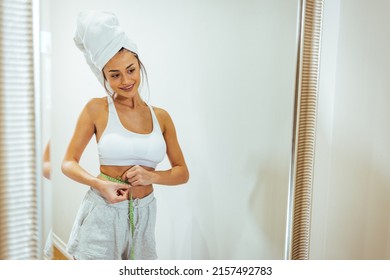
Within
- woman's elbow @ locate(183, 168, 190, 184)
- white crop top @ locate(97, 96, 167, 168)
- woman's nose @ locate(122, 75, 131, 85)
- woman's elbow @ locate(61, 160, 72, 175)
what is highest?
woman's nose @ locate(122, 75, 131, 85)

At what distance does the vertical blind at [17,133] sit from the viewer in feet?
1.90

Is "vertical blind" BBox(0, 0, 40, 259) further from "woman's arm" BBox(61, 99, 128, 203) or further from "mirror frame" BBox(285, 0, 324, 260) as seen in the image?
"mirror frame" BBox(285, 0, 324, 260)

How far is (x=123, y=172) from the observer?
0.79m

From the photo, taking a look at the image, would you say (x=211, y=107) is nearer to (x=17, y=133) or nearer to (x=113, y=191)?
(x=113, y=191)

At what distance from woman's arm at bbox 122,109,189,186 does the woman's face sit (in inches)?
2.9

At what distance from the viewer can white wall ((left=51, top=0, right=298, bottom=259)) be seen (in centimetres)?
73

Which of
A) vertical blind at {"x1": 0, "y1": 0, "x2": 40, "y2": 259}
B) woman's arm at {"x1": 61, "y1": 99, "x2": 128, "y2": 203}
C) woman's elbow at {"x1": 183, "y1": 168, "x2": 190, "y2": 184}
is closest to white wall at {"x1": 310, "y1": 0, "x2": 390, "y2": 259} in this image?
woman's elbow at {"x1": 183, "y1": 168, "x2": 190, "y2": 184}

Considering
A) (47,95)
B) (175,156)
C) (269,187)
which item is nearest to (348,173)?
(269,187)

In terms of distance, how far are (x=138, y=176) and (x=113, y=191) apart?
0.20 ft

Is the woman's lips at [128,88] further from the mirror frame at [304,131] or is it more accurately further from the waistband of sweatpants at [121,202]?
the mirror frame at [304,131]

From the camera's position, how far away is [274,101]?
1.00 m

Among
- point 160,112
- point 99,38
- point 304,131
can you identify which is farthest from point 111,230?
point 304,131

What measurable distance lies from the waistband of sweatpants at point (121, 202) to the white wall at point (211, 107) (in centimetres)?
2

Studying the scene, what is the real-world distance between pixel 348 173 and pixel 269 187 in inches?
10.4
